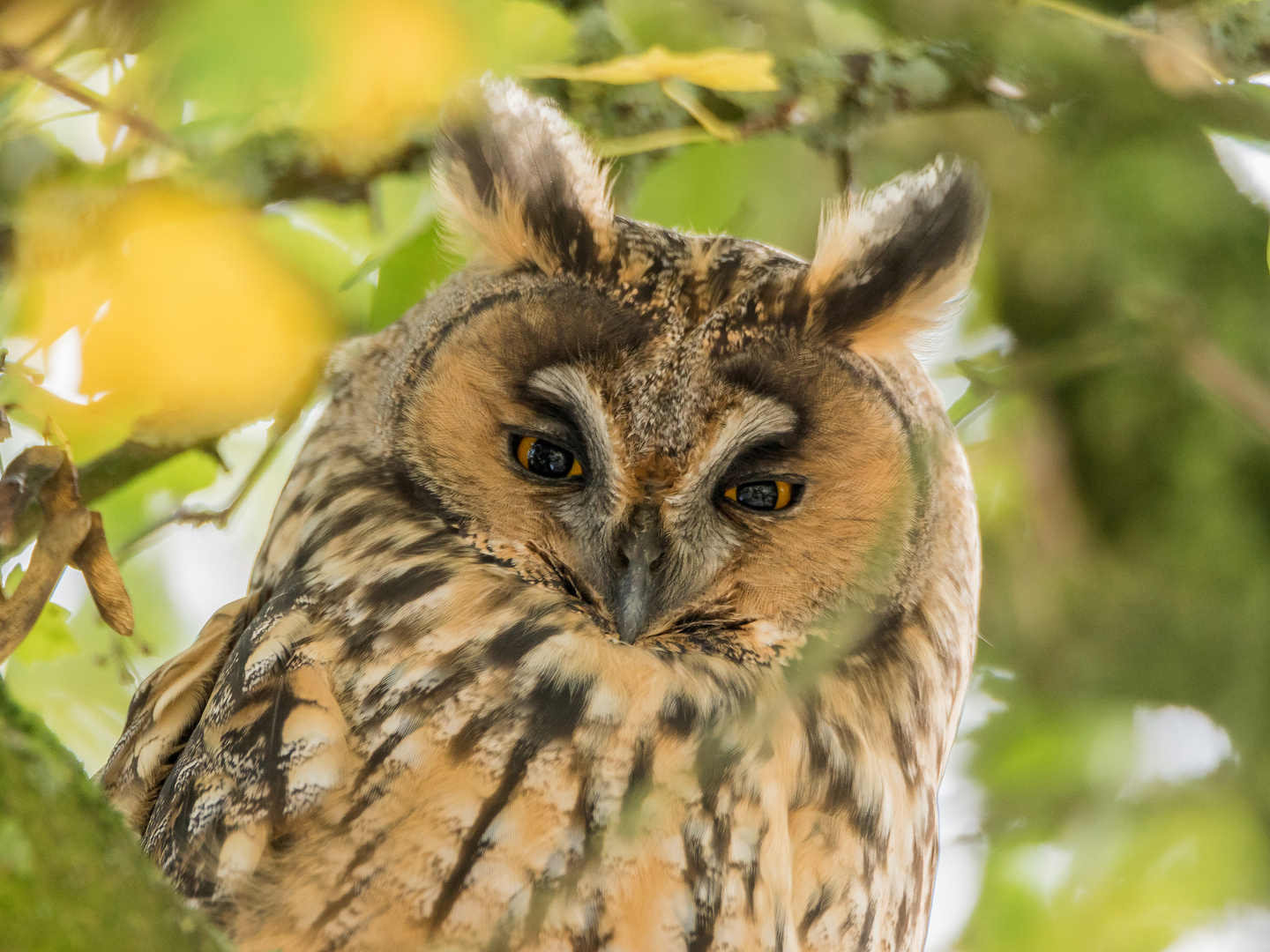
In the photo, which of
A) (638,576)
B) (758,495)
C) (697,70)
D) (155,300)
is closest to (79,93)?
(155,300)

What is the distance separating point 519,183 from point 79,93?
662 mm

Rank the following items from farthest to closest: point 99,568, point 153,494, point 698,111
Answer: point 153,494 → point 698,111 → point 99,568

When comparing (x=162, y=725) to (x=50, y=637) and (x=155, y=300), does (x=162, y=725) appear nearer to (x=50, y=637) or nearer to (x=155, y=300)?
(x=50, y=637)

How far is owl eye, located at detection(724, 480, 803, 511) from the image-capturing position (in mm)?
1849

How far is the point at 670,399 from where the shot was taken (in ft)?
5.72

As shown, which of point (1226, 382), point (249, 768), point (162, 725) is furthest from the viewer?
point (162, 725)

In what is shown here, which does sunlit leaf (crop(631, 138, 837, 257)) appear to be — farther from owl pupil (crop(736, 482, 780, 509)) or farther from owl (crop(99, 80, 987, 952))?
owl pupil (crop(736, 482, 780, 509))

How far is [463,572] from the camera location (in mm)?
1805

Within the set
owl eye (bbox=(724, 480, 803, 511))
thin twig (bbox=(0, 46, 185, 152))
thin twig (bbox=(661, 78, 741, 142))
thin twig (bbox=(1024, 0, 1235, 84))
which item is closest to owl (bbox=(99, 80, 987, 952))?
owl eye (bbox=(724, 480, 803, 511))

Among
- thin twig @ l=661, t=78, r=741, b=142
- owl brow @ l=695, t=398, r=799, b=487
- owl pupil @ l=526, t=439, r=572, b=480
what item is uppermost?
thin twig @ l=661, t=78, r=741, b=142

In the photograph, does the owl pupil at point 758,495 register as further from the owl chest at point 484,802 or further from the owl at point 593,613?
the owl chest at point 484,802

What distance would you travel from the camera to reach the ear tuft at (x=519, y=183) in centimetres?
186

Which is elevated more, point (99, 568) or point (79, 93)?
point (79, 93)

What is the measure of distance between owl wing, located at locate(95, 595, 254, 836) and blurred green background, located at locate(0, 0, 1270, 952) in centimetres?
14
